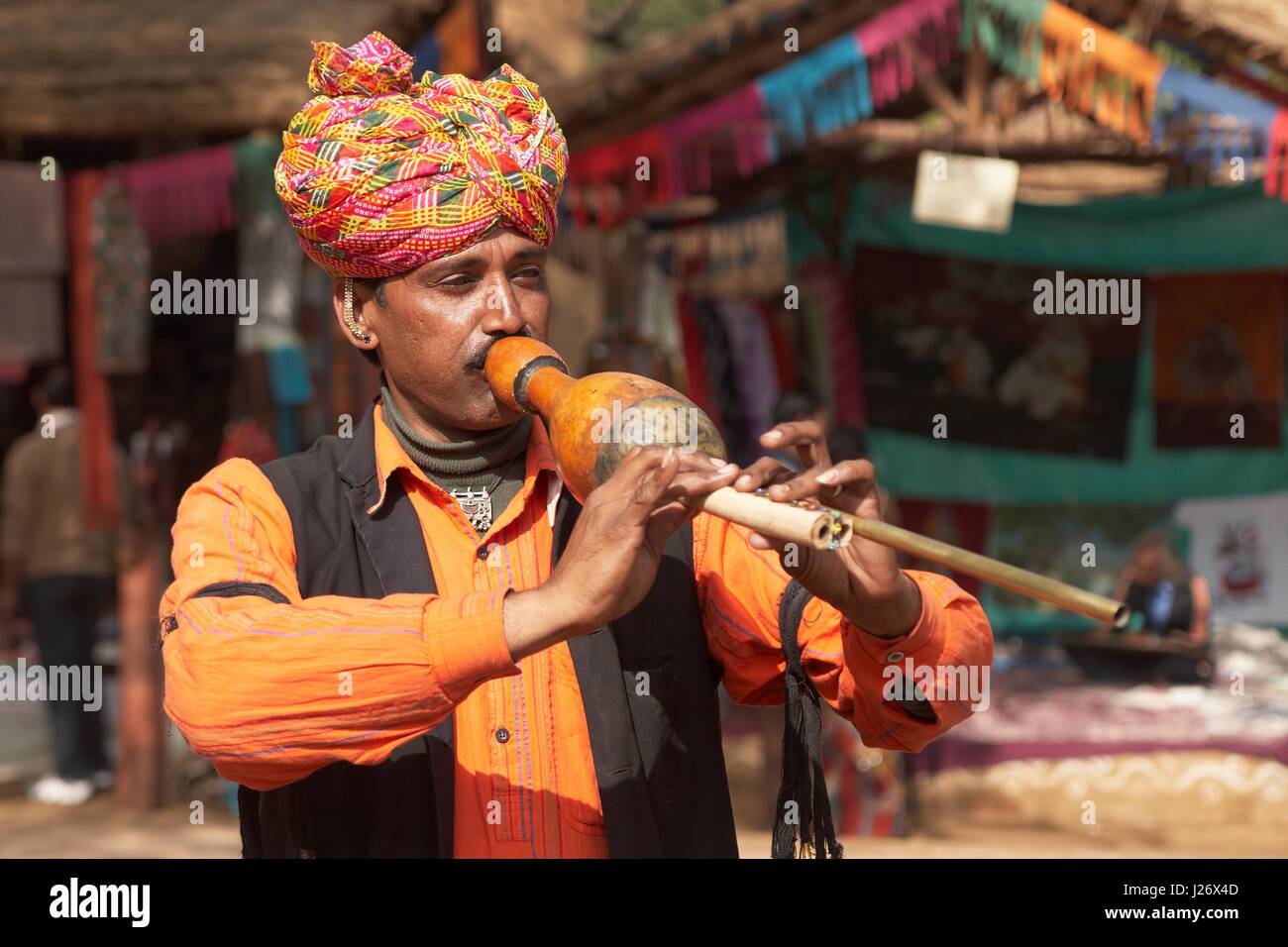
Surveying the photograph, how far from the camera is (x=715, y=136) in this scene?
19.9ft

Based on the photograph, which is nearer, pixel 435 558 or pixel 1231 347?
pixel 435 558

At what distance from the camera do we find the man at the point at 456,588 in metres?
2.01

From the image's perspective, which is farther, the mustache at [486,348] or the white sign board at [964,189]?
the white sign board at [964,189]

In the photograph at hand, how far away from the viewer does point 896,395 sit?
296 inches

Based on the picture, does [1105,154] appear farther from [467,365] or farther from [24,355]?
[467,365]

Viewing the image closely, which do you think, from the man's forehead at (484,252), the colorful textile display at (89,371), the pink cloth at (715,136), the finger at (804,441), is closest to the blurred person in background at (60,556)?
the colorful textile display at (89,371)

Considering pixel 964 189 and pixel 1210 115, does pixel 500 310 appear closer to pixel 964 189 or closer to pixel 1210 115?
pixel 1210 115

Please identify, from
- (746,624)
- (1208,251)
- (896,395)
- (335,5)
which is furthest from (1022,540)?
(746,624)

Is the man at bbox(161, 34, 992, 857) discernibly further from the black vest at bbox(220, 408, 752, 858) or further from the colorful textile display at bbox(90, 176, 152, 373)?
the colorful textile display at bbox(90, 176, 152, 373)

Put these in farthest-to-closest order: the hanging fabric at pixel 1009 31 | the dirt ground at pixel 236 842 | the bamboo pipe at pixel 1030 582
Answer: the dirt ground at pixel 236 842, the hanging fabric at pixel 1009 31, the bamboo pipe at pixel 1030 582

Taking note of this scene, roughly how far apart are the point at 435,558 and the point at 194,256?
303 inches

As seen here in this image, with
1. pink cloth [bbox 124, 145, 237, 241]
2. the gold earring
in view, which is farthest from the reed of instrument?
pink cloth [bbox 124, 145, 237, 241]

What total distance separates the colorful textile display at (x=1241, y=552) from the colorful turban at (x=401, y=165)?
20.5 feet

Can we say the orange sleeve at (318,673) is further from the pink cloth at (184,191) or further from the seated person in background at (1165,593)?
the seated person in background at (1165,593)
